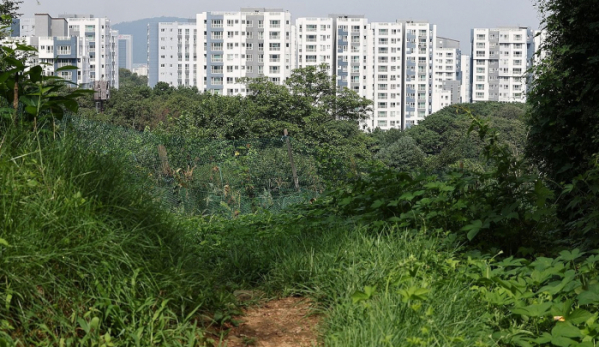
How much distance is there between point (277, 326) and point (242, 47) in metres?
106

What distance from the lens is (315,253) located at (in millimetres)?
3756

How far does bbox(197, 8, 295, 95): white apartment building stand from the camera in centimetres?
10538

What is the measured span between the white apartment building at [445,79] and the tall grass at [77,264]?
124 meters

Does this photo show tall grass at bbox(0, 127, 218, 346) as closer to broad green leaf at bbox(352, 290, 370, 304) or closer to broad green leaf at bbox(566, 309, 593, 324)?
broad green leaf at bbox(352, 290, 370, 304)

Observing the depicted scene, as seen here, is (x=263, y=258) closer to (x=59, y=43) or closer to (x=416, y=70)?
(x=416, y=70)

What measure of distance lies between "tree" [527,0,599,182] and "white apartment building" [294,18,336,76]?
338 ft

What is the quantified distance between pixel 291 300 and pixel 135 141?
609cm

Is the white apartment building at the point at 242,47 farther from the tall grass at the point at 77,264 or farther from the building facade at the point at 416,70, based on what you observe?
the tall grass at the point at 77,264

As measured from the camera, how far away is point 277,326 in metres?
3.14

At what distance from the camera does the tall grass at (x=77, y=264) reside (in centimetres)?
243

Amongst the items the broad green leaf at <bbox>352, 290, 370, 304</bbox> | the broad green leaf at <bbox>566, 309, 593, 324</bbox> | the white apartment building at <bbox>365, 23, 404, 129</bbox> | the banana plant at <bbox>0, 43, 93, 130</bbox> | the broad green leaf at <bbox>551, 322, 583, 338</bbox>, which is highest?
the white apartment building at <bbox>365, 23, 404, 129</bbox>

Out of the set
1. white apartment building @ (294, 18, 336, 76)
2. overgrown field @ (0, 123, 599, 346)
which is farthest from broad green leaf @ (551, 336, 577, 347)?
white apartment building @ (294, 18, 336, 76)

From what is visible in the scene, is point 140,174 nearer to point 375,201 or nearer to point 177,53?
point 375,201

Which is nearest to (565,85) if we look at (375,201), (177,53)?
(375,201)
